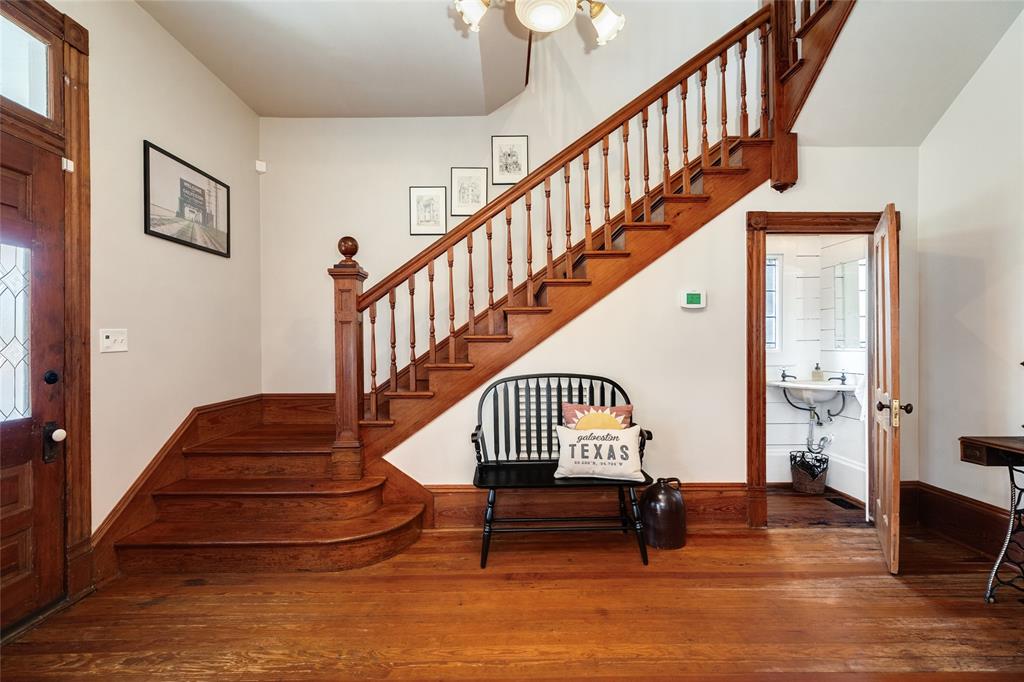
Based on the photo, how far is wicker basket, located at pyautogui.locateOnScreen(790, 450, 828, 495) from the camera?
3.79 meters

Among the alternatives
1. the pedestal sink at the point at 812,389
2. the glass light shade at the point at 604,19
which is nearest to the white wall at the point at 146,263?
the glass light shade at the point at 604,19

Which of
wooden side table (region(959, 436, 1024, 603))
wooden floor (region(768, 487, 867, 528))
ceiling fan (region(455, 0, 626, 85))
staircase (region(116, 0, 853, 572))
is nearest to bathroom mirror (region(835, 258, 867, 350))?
wooden floor (region(768, 487, 867, 528))

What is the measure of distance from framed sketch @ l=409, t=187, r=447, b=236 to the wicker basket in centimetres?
351

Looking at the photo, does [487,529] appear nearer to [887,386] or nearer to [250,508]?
[250,508]

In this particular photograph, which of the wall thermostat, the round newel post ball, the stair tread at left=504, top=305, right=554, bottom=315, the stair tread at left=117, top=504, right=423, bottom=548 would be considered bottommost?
the stair tread at left=117, top=504, right=423, bottom=548

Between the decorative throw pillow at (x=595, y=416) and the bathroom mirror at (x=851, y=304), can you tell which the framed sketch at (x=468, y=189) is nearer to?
the decorative throw pillow at (x=595, y=416)

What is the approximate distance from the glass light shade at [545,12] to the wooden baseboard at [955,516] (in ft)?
11.6

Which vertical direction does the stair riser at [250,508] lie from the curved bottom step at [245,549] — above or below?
above

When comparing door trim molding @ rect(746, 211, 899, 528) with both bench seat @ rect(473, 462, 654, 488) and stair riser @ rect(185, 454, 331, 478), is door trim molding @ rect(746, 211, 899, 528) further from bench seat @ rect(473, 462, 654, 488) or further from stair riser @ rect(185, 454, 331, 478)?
stair riser @ rect(185, 454, 331, 478)

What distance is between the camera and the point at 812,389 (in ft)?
13.0

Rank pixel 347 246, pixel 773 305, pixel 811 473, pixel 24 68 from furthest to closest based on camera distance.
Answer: pixel 773 305 < pixel 811 473 < pixel 347 246 < pixel 24 68

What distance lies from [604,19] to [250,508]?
3.39 meters

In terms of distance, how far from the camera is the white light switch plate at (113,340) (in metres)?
2.36

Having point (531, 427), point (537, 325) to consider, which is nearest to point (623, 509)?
point (531, 427)
